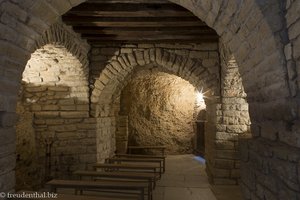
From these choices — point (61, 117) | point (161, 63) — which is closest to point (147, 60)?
point (161, 63)

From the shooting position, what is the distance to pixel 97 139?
19.5 ft

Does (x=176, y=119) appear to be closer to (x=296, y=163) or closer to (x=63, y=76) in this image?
(x=63, y=76)

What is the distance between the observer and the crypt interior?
200cm

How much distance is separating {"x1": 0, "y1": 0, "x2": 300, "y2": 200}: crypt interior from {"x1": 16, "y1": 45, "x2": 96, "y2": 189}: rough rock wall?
0.02 meters

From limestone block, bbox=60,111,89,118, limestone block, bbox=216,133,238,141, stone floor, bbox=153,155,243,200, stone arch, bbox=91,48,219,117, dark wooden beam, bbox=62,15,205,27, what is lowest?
stone floor, bbox=153,155,243,200

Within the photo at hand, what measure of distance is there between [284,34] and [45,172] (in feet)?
17.0

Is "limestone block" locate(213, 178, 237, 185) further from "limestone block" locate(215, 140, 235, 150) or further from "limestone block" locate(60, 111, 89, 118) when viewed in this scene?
"limestone block" locate(60, 111, 89, 118)

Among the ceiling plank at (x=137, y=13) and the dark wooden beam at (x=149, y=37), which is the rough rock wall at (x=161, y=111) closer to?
the dark wooden beam at (x=149, y=37)

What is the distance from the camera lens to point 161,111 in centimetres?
963

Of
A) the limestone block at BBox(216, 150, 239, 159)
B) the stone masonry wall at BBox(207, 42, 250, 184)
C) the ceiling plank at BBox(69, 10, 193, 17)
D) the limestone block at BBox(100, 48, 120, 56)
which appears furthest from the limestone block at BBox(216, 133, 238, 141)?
the limestone block at BBox(100, 48, 120, 56)

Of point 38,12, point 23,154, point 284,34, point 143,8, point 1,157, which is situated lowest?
point 23,154

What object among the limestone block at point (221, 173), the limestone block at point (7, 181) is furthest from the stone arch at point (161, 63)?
the limestone block at point (7, 181)

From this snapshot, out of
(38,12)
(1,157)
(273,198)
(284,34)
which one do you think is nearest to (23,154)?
(1,157)

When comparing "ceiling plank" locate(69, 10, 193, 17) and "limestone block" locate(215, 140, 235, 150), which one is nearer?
"ceiling plank" locate(69, 10, 193, 17)
